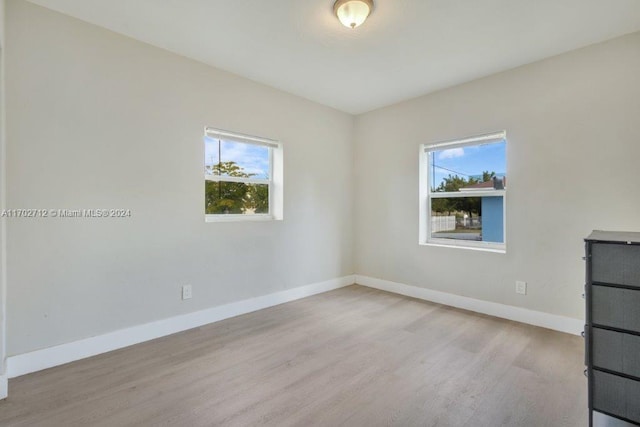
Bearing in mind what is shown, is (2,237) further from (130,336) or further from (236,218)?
(236,218)

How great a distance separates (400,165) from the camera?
3.99m

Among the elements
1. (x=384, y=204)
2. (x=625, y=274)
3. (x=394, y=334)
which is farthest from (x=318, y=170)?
(x=625, y=274)

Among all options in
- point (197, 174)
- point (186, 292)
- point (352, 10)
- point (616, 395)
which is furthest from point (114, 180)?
point (616, 395)

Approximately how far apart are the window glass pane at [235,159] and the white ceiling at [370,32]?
2.44ft

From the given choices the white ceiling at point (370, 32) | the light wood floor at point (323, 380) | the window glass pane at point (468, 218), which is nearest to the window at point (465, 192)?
the window glass pane at point (468, 218)

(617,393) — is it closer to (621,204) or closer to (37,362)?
(621,204)

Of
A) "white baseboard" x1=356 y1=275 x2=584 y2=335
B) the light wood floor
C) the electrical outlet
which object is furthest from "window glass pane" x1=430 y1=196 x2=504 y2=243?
the electrical outlet

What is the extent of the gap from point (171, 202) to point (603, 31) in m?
3.85

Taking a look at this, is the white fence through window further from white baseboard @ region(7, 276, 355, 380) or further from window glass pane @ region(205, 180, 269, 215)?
window glass pane @ region(205, 180, 269, 215)

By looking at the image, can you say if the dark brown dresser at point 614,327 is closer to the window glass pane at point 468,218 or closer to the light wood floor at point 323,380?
the light wood floor at point 323,380

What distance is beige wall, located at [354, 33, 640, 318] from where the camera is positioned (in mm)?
2508

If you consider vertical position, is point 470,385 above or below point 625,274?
below

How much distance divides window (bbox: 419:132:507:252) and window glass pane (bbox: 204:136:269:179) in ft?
6.45

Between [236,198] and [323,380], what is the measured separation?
81.2 inches
